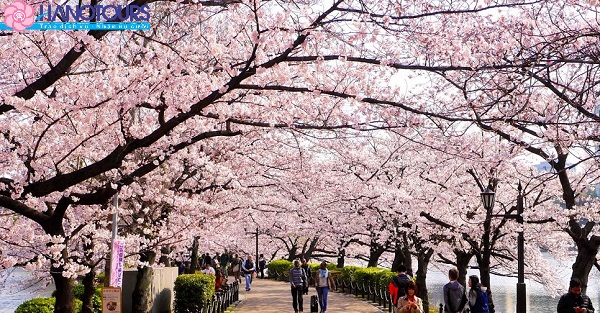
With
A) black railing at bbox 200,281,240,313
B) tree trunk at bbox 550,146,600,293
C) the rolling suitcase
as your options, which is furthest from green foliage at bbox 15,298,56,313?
tree trunk at bbox 550,146,600,293

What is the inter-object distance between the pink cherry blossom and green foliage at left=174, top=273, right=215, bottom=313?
11629 mm

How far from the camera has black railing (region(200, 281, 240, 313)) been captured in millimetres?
18191

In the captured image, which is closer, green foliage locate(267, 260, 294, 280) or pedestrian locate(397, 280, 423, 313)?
pedestrian locate(397, 280, 423, 313)

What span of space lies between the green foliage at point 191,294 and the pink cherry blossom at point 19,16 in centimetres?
1163

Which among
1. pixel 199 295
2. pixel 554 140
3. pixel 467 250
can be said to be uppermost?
pixel 554 140

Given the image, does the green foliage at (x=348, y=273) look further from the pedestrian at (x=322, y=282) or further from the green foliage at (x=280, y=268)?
the pedestrian at (x=322, y=282)

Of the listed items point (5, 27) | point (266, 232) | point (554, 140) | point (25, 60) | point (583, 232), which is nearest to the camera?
point (5, 27)

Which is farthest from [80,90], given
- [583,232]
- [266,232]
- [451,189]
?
[266,232]

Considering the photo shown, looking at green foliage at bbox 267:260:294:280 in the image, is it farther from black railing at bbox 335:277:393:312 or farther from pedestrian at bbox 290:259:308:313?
pedestrian at bbox 290:259:308:313

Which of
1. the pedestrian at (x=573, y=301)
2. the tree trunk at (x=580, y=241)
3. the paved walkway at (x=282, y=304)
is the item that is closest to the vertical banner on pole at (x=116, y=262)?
the pedestrian at (x=573, y=301)

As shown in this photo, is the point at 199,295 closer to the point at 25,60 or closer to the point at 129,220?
the point at 129,220

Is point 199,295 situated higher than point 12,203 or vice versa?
point 12,203

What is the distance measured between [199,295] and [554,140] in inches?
473

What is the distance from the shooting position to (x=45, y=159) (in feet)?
36.3
